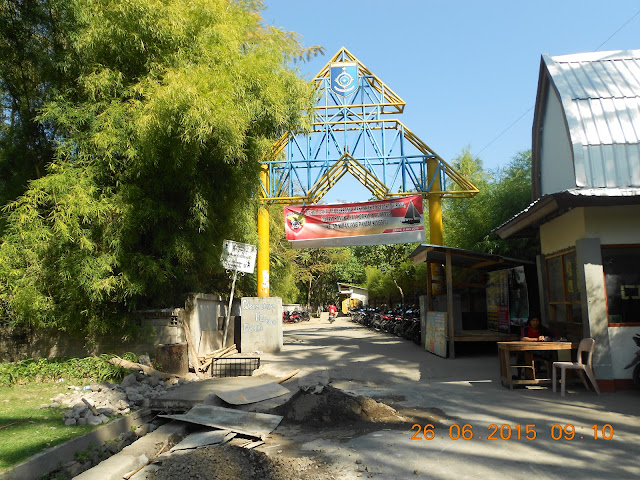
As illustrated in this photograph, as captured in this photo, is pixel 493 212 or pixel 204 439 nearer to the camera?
pixel 204 439

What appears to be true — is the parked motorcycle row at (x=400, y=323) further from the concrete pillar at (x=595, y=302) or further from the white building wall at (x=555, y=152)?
the concrete pillar at (x=595, y=302)

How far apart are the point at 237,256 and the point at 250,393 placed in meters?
4.30

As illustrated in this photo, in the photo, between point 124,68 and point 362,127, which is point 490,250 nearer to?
point 362,127

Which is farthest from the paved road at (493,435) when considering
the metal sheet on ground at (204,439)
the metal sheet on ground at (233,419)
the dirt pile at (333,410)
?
the metal sheet on ground at (204,439)

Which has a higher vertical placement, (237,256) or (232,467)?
(237,256)

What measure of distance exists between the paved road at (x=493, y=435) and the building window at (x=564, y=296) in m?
1.13

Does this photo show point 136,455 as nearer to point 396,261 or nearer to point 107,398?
point 107,398

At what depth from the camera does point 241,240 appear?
11781 mm

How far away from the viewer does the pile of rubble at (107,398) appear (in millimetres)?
5965

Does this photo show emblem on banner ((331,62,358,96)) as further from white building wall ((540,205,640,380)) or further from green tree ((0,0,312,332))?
white building wall ((540,205,640,380))

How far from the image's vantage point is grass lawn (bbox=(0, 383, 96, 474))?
15.3 ft

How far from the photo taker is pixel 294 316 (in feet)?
114

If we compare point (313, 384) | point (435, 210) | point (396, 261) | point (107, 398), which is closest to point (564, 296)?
point (313, 384)

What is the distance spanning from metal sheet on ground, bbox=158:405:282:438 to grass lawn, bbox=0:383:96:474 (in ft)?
3.93
